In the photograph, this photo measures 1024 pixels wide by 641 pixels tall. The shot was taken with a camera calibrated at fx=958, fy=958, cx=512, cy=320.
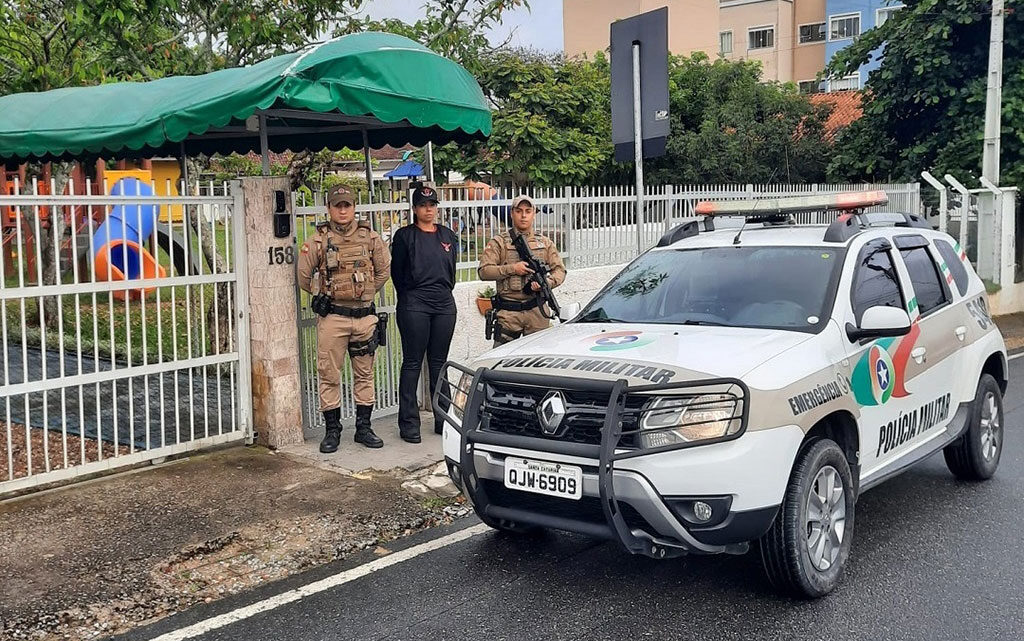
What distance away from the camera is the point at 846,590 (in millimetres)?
4555

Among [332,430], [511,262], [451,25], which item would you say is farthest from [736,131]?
[332,430]

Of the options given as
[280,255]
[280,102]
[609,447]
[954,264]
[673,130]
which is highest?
[673,130]

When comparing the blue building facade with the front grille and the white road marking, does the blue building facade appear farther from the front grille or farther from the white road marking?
the front grille

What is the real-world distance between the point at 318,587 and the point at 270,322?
2.79 meters

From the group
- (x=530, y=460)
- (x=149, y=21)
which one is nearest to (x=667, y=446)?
(x=530, y=460)

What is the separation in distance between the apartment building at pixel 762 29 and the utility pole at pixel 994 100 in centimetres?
3090

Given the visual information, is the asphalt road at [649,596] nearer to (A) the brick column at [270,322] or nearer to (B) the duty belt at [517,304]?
(A) the brick column at [270,322]

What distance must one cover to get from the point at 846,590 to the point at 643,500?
1.27 metres

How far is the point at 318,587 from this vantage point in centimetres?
477

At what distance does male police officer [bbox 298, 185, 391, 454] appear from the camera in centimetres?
690

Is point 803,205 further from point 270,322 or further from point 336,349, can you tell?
point 270,322

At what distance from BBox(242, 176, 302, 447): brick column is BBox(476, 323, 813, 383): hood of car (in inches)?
101

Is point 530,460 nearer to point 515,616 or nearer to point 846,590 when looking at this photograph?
point 515,616

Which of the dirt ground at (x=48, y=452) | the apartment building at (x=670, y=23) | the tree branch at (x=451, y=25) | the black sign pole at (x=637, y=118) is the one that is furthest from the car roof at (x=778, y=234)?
the apartment building at (x=670, y=23)
